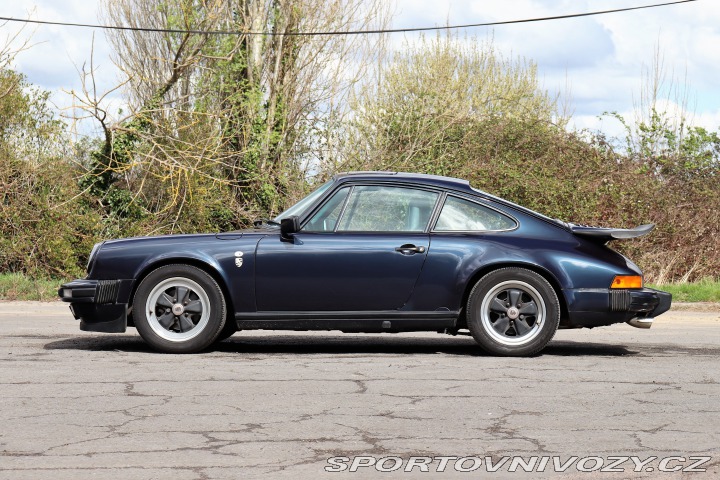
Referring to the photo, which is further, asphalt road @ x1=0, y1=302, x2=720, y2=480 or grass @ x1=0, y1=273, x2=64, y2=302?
grass @ x1=0, y1=273, x2=64, y2=302

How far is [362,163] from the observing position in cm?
2117

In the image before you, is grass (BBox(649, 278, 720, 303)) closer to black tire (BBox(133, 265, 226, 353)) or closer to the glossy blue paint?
the glossy blue paint

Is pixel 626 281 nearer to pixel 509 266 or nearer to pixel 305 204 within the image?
pixel 509 266

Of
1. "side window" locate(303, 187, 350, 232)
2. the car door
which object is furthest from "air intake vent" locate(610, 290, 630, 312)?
"side window" locate(303, 187, 350, 232)

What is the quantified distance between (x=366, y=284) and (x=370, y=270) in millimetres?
119

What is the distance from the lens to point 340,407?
6.47m

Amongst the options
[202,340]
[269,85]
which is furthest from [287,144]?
[202,340]

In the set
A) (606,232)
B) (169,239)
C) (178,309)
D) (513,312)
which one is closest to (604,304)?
(606,232)

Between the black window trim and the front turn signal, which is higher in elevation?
the black window trim

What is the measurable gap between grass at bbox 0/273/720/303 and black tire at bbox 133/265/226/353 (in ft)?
22.6

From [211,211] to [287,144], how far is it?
253 cm

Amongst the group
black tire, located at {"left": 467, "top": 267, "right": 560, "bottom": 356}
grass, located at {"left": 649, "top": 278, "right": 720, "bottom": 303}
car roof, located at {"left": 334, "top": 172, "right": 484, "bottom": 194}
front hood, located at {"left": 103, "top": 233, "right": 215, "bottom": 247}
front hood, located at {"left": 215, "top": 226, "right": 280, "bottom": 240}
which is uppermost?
car roof, located at {"left": 334, "top": 172, "right": 484, "bottom": 194}

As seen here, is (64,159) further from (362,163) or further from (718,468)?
(718,468)

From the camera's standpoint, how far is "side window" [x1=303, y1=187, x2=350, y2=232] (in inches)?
346
